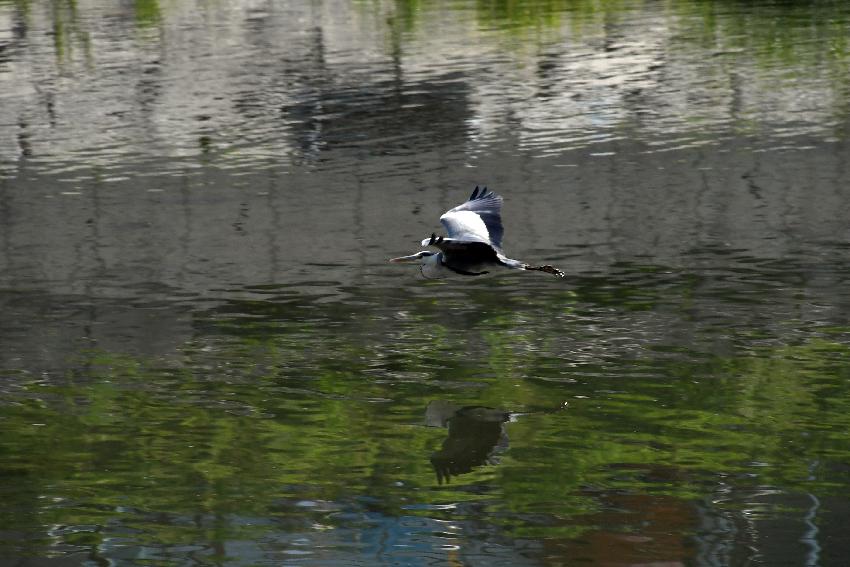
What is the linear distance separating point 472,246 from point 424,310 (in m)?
1.60

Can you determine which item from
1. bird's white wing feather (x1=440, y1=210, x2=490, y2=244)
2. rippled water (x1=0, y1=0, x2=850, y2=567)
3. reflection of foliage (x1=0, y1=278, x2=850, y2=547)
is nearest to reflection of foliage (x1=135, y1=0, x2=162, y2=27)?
rippled water (x1=0, y1=0, x2=850, y2=567)

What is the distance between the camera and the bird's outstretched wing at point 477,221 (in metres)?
8.84

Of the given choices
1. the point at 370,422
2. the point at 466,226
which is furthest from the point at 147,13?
the point at 370,422

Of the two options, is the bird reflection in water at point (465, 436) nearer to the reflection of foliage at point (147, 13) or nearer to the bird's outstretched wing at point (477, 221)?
the bird's outstretched wing at point (477, 221)

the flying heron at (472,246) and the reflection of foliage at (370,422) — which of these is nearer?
the reflection of foliage at (370,422)

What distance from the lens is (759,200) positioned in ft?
41.3

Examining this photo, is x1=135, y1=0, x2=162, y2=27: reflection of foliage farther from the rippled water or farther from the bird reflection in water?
the bird reflection in water

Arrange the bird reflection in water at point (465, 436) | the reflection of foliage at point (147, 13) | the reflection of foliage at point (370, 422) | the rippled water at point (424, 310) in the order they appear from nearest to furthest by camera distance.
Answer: the rippled water at point (424, 310)
the reflection of foliage at point (370, 422)
the bird reflection in water at point (465, 436)
the reflection of foliage at point (147, 13)

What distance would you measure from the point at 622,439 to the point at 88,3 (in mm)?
18911

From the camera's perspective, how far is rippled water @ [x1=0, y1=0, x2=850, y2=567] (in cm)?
692

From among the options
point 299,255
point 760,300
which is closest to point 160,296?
point 299,255

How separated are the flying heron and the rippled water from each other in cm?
54

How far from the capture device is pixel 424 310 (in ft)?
33.6

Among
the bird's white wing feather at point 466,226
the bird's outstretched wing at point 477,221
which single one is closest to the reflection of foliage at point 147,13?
the bird's outstretched wing at point 477,221
